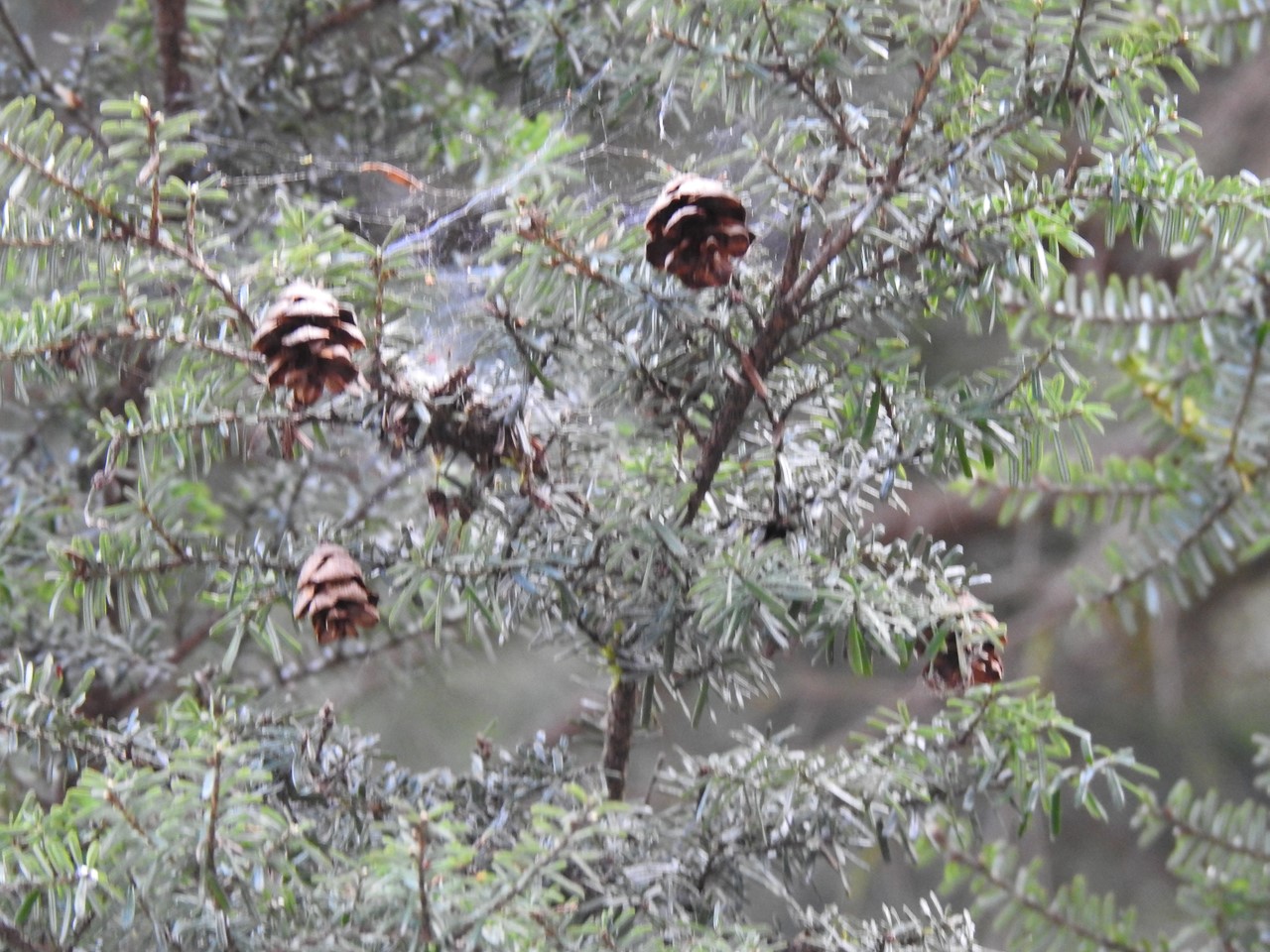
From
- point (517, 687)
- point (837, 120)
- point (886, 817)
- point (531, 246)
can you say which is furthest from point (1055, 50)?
point (517, 687)

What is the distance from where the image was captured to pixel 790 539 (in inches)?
18.0

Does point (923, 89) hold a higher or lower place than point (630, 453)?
higher

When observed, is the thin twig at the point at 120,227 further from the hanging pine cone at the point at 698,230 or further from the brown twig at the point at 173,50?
the brown twig at the point at 173,50

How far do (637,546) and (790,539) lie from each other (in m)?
0.07

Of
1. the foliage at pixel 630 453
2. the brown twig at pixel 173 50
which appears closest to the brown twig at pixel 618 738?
the foliage at pixel 630 453

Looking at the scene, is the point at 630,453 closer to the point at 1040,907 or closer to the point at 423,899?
the point at 423,899

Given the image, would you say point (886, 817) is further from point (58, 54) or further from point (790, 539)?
point (58, 54)

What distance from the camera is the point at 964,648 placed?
456mm

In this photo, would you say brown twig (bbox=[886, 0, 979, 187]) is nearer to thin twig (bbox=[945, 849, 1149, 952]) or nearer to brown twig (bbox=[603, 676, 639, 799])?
brown twig (bbox=[603, 676, 639, 799])

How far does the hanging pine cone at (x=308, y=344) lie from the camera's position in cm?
39

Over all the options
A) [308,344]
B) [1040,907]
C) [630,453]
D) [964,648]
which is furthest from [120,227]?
[1040,907]

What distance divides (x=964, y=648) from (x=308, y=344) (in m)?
0.30

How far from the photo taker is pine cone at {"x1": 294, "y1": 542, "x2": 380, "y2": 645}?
43cm

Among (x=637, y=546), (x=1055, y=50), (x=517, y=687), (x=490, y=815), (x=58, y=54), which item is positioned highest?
(x=1055, y=50)
